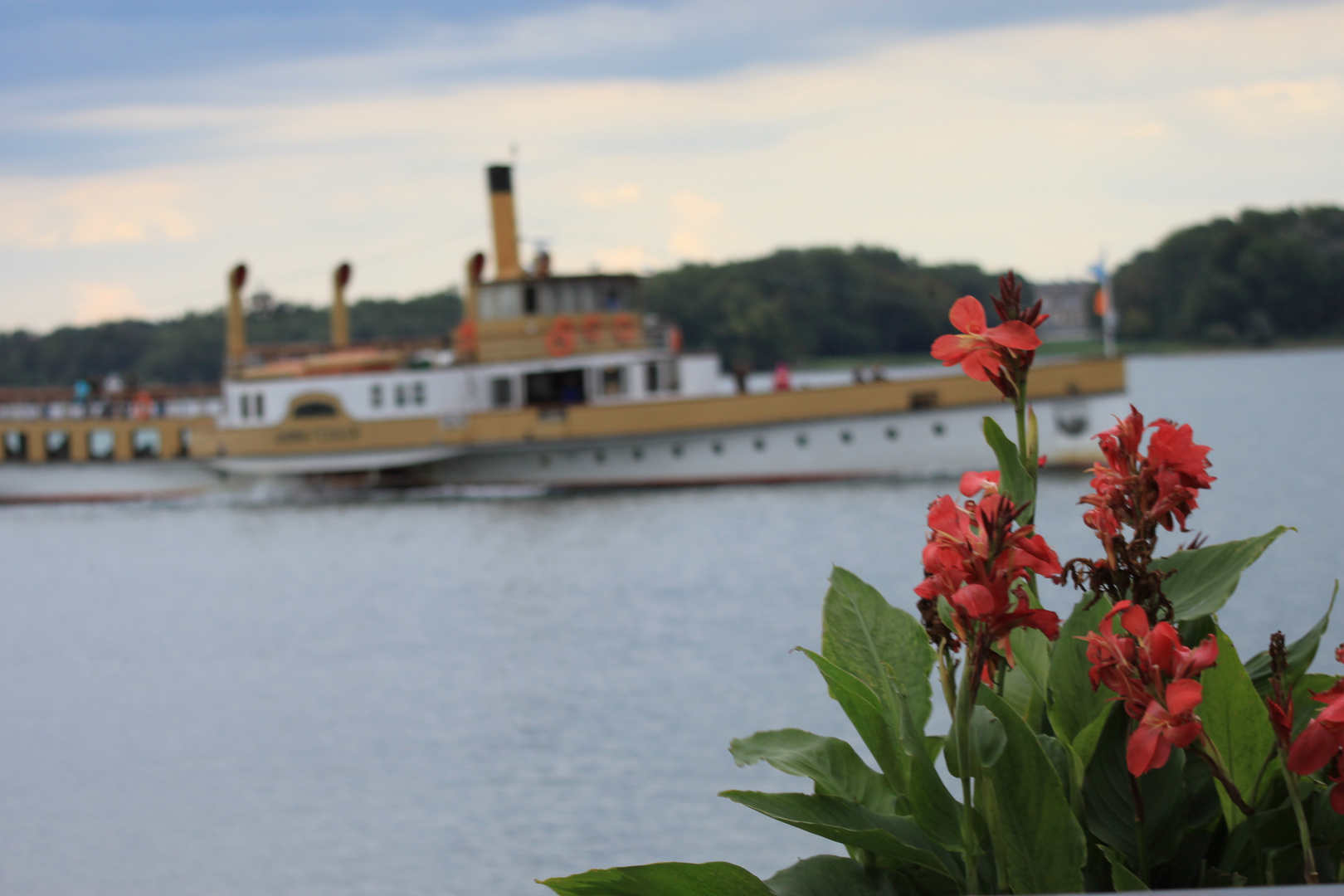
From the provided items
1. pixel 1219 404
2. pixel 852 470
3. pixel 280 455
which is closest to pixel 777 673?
pixel 852 470

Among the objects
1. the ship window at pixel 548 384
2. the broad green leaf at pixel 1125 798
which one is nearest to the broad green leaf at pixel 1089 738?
the broad green leaf at pixel 1125 798

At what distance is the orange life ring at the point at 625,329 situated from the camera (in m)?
29.4

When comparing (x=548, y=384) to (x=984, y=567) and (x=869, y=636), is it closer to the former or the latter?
(x=869, y=636)

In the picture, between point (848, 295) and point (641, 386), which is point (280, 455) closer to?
point (641, 386)

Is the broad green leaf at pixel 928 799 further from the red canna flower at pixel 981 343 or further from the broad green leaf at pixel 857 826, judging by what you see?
the red canna flower at pixel 981 343

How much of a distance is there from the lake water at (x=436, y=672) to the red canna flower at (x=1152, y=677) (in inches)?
255

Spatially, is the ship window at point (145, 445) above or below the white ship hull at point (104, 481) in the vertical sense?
above

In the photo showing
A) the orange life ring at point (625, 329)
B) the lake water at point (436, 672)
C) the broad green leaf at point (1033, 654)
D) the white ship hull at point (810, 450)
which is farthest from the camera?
the orange life ring at point (625, 329)

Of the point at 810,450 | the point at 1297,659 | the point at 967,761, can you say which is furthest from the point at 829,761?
the point at 810,450

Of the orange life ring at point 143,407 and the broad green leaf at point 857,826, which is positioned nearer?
the broad green leaf at point 857,826

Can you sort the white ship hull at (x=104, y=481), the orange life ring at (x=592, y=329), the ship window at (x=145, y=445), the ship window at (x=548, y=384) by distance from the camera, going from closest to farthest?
the orange life ring at (x=592, y=329) → the ship window at (x=548, y=384) → the white ship hull at (x=104, y=481) → the ship window at (x=145, y=445)

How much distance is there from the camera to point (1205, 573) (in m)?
2.05

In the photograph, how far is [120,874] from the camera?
28.9ft

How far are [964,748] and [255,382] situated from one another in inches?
1226
